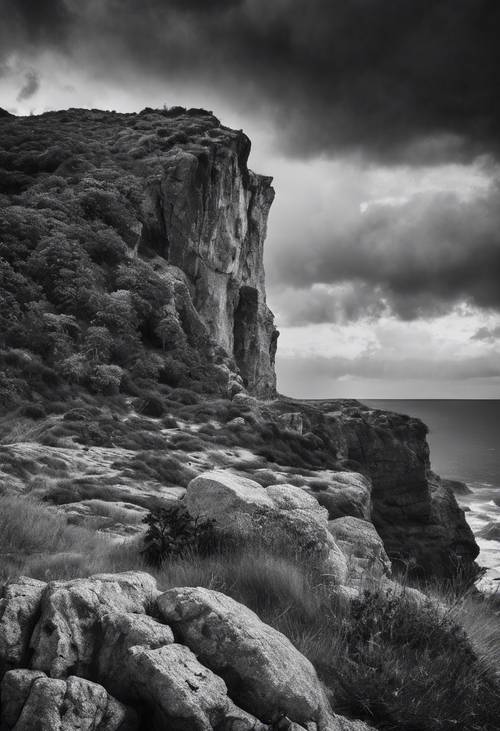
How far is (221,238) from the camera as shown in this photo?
55.8 meters

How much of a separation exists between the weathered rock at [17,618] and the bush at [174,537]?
111 inches

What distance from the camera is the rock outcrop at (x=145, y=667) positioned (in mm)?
3014

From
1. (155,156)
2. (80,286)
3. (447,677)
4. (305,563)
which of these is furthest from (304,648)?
(155,156)

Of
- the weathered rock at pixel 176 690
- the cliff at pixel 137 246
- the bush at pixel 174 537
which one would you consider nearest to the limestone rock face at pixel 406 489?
the cliff at pixel 137 246

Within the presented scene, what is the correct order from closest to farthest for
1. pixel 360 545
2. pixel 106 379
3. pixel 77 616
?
pixel 77 616 < pixel 360 545 < pixel 106 379

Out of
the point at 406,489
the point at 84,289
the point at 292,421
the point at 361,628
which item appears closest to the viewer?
the point at 361,628

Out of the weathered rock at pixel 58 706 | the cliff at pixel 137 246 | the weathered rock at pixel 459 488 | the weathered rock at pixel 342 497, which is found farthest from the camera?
the weathered rock at pixel 459 488

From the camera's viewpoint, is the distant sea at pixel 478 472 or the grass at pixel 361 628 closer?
the grass at pixel 361 628

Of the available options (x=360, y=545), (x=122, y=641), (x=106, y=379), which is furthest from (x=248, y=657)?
(x=106, y=379)

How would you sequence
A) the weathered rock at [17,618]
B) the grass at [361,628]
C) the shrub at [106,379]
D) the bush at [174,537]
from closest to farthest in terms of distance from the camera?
the weathered rock at [17,618] → the grass at [361,628] → the bush at [174,537] → the shrub at [106,379]

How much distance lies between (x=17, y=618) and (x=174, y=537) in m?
3.72

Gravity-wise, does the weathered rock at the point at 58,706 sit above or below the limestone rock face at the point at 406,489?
above

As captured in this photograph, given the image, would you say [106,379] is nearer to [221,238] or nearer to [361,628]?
[361,628]

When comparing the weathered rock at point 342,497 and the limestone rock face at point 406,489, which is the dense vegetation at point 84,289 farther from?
the limestone rock face at point 406,489
